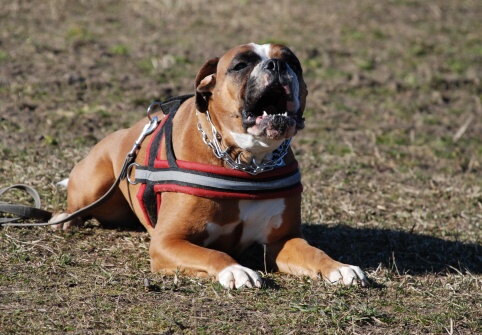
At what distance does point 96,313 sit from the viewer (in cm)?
384

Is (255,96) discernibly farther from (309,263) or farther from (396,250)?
(396,250)

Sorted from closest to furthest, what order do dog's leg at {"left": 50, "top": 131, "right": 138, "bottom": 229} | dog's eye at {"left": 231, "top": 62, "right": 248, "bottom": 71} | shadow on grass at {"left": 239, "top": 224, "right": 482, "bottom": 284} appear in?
1. dog's eye at {"left": 231, "top": 62, "right": 248, "bottom": 71}
2. shadow on grass at {"left": 239, "top": 224, "right": 482, "bottom": 284}
3. dog's leg at {"left": 50, "top": 131, "right": 138, "bottom": 229}

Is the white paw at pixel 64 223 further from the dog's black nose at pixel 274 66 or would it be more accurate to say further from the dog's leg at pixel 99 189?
the dog's black nose at pixel 274 66

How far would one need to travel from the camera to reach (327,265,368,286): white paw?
4.35 metres

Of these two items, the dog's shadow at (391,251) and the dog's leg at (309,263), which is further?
the dog's shadow at (391,251)

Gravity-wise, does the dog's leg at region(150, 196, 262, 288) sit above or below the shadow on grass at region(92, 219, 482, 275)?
above

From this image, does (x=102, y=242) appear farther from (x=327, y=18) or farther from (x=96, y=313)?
(x=327, y=18)

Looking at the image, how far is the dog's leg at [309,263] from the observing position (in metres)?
4.38

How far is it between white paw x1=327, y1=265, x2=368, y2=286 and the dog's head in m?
0.79

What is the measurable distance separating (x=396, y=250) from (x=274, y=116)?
1.69 meters

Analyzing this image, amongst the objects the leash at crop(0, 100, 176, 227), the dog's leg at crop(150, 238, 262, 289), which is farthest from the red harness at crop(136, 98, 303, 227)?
the dog's leg at crop(150, 238, 262, 289)

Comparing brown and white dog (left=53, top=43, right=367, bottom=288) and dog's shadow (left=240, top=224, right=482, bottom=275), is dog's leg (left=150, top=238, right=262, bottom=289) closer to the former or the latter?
brown and white dog (left=53, top=43, right=367, bottom=288)

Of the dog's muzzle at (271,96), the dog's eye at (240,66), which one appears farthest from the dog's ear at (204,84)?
the dog's muzzle at (271,96)

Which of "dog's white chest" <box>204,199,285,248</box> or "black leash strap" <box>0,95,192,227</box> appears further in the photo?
"black leash strap" <box>0,95,192,227</box>
